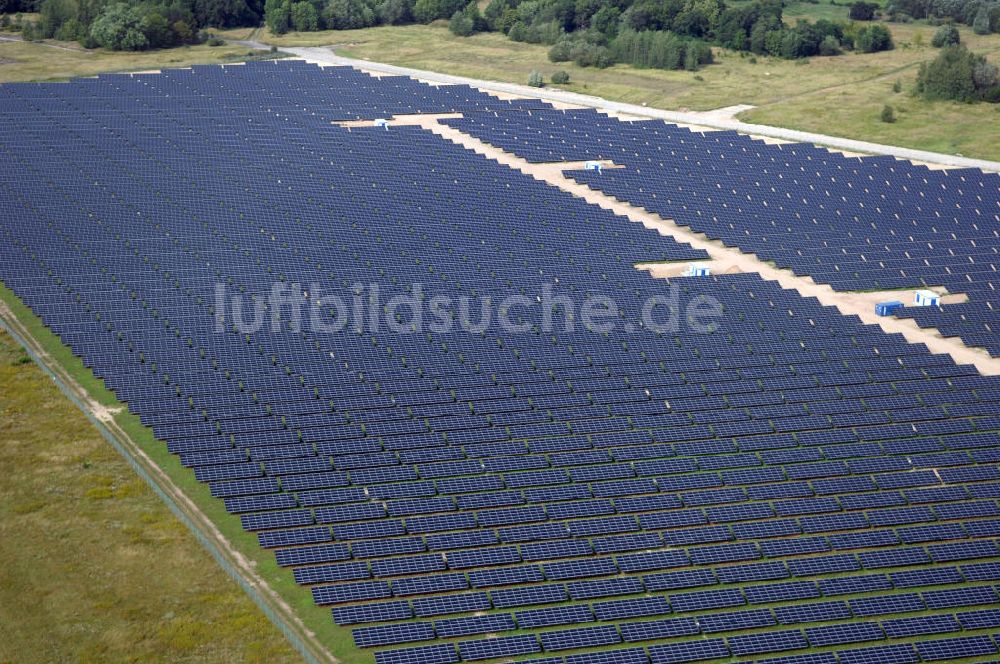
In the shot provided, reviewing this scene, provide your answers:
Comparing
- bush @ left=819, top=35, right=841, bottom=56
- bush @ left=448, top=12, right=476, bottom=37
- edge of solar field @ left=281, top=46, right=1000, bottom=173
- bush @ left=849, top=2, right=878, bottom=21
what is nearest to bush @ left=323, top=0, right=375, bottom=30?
bush @ left=448, top=12, right=476, bottom=37

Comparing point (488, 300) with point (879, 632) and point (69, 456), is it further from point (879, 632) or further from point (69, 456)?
point (879, 632)

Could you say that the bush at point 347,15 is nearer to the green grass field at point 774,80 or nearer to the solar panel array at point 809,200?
the green grass field at point 774,80

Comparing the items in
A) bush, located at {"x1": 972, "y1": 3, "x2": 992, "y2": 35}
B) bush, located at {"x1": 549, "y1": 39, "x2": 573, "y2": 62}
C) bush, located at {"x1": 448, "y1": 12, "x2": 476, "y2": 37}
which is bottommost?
bush, located at {"x1": 549, "y1": 39, "x2": 573, "y2": 62}

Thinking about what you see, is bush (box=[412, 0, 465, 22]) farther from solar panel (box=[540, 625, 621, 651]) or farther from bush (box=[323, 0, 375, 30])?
solar panel (box=[540, 625, 621, 651])

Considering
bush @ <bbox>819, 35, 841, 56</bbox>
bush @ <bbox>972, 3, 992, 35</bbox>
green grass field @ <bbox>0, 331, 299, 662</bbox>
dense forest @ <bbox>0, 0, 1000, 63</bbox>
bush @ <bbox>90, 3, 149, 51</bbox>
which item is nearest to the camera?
green grass field @ <bbox>0, 331, 299, 662</bbox>

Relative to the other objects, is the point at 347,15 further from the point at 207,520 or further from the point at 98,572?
the point at 98,572

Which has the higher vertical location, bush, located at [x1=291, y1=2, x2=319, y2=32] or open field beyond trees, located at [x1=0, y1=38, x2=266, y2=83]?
bush, located at [x1=291, y1=2, x2=319, y2=32]
